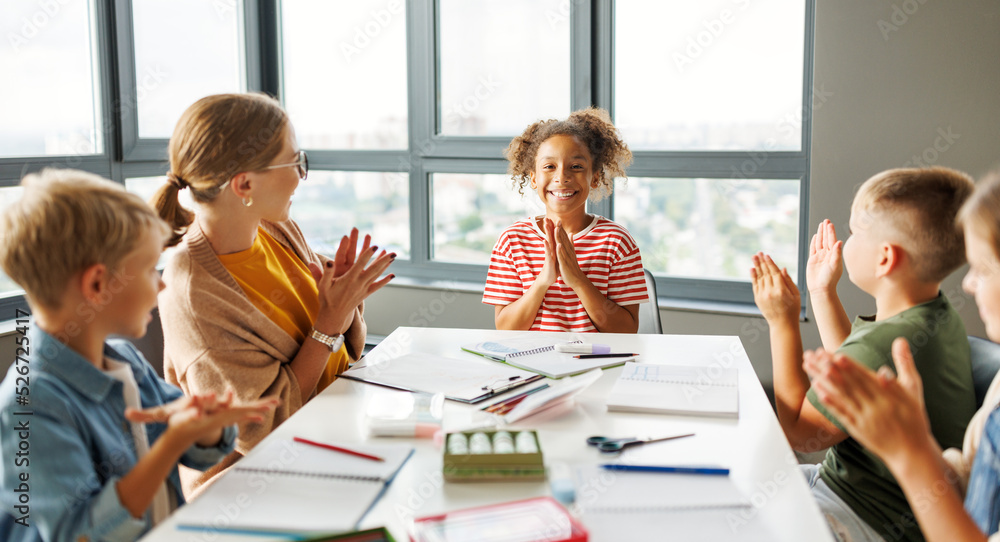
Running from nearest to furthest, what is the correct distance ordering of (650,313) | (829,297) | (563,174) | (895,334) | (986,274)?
(986,274)
(895,334)
(829,297)
(563,174)
(650,313)

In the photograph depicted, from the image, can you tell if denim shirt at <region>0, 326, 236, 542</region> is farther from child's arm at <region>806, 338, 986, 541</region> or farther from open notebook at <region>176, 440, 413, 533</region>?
child's arm at <region>806, 338, 986, 541</region>

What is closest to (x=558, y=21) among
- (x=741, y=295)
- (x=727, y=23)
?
(x=727, y=23)

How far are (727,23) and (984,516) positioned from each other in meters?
2.37

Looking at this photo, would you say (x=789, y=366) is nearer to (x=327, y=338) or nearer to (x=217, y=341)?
(x=327, y=338)

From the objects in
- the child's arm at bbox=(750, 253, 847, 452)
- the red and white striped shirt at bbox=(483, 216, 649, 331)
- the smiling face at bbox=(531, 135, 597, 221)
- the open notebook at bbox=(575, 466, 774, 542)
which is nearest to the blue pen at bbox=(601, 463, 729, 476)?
the open notebook at bbox=(575, 466, 774, 542)

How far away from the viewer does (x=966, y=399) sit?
1393 mm

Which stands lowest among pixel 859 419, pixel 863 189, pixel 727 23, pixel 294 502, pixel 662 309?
pixel 662 309

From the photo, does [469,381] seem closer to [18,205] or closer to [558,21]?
[18,205]

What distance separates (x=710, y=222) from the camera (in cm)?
316

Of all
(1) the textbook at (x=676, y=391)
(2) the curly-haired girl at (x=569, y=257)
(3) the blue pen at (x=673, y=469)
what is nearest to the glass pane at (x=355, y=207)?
(2) the curly-haired girl at (x=569, y=257)

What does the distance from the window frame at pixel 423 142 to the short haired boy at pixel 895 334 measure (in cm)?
151

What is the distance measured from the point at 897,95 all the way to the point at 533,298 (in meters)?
1.46

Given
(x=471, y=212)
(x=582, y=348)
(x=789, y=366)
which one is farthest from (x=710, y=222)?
(x=789, y=366)

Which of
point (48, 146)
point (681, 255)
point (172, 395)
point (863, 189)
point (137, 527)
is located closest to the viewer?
point (137, 527)
